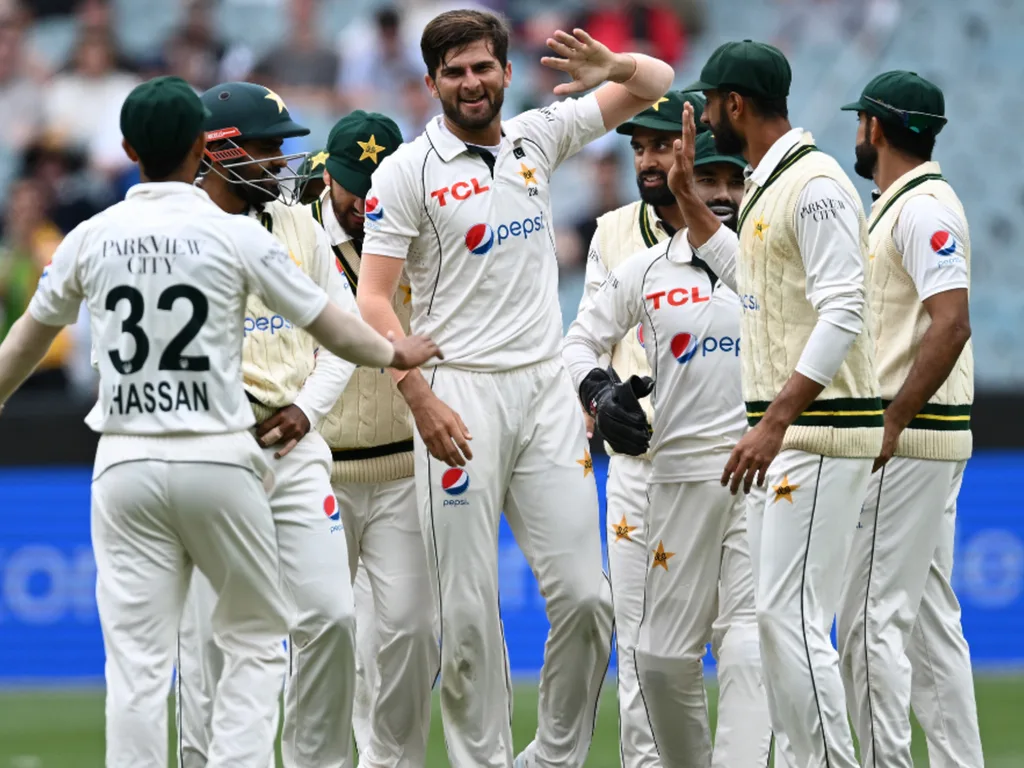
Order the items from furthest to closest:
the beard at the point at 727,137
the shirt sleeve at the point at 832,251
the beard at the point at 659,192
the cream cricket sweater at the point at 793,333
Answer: the beard at the point at 659,192 → the beard at the point at 727,137 → the cream cricket sweater at the point at 793,333 → the shirt sleeve at the point at 832,251

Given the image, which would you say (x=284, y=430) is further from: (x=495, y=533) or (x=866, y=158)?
(x=866, y=158)

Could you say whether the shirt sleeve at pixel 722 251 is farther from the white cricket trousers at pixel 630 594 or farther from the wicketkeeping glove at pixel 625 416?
the white cricket trousers at pixel 630 594

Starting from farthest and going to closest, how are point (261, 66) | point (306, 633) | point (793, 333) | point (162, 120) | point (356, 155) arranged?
point (261, 66), point (356, 155), point (306, 633), point (793, 333), point (162, 120)

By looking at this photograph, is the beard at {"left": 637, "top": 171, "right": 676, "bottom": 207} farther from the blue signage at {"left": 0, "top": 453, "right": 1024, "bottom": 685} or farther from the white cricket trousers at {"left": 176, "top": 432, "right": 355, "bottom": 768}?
the blue signage at {"left": 0, "top": 453, "right": 1024, "bottom": 685}

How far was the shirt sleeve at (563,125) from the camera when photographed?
19.9 ft

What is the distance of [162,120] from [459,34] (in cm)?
130

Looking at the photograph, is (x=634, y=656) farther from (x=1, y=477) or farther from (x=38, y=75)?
(x=38, y=75)

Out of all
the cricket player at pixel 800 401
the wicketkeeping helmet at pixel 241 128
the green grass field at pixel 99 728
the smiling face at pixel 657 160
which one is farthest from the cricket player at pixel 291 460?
the green grass field at pixel 99 728

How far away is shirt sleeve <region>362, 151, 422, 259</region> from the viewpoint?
580 centimetres

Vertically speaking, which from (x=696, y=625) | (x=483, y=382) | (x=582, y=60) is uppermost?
(x=582, y=60)

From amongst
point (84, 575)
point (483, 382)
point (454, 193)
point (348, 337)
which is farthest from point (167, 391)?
point (84, 575)

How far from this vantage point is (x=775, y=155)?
5523mm

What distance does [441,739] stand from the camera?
29.5 feet

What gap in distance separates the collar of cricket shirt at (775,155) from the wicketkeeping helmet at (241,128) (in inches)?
60.2
